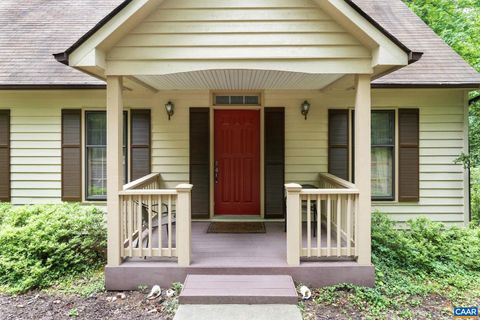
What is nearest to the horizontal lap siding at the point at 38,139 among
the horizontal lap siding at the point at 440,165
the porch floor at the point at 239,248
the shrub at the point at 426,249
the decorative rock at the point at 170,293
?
the porch floor at the point at 239,248

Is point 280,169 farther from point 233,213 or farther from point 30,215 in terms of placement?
point 30,215

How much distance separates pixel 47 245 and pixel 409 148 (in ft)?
19.4

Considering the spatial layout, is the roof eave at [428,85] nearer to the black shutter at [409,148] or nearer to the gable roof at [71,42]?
the gable roof at [71,42]

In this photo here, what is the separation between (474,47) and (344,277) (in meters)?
9.23

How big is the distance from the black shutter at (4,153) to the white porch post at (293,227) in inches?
204

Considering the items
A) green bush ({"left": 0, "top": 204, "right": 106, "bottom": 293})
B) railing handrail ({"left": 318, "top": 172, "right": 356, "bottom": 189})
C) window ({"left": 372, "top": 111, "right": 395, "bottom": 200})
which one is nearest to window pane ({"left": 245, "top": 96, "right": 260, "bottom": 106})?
railing handrail ({"left": 318, "top": 172, "right": 356, "bottom": 189})

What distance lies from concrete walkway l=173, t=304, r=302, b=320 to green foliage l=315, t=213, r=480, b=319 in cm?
54

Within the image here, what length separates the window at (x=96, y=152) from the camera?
5824 millimetres

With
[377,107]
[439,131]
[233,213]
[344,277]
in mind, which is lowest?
[344,277]

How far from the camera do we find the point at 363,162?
12.5ft

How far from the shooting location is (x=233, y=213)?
19.8 feet

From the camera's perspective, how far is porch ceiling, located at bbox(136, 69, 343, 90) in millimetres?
4267

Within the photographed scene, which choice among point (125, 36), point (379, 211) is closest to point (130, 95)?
point (125, 36)

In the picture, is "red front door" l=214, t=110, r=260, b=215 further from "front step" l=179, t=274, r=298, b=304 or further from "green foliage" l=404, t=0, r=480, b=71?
"green foliage" l=404, t=0, r=480, b=71
